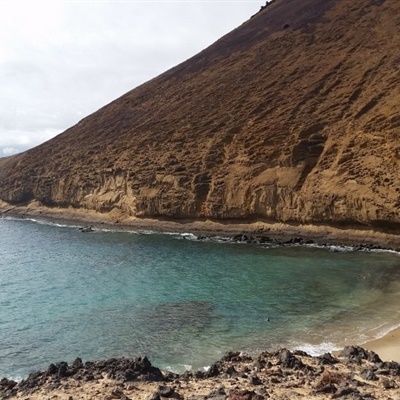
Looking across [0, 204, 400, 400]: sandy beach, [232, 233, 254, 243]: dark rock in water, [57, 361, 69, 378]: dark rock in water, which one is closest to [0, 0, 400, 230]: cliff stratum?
[232, 233, 254, 243]: dark rock in water

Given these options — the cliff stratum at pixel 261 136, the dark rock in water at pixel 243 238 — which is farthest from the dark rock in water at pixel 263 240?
the cliff stratum at pixel 261 136

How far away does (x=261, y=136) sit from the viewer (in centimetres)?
4144

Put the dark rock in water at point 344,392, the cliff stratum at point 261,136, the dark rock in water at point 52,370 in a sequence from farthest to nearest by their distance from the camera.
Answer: the cliff stratum at point 261,136 < the dark rock in water at point 52,370 < the dark rock in water at point 344,392

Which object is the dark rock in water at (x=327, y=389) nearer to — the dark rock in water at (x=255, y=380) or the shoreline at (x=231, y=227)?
the dark rock in water at (x=255, y=380)

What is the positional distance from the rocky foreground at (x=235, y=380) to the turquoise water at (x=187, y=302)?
179 centimetres

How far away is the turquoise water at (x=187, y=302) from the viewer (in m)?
15.8

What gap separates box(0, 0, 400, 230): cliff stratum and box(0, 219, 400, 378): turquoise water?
5995 millimetres

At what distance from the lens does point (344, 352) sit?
13.6 meters

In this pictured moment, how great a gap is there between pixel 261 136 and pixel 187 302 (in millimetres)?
24074

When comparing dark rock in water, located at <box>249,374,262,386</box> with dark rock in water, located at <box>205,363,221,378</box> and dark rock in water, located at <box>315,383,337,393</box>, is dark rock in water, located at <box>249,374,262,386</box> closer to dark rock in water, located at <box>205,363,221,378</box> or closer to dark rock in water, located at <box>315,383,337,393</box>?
dark rock in water, located at <box>205,363,221,378</box>

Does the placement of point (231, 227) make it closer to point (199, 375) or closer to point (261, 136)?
point (261, 136)

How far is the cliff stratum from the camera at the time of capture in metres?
34.7

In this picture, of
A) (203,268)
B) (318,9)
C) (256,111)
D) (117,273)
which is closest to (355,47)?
(256,111)

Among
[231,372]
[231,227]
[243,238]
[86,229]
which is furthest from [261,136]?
[231,372]
